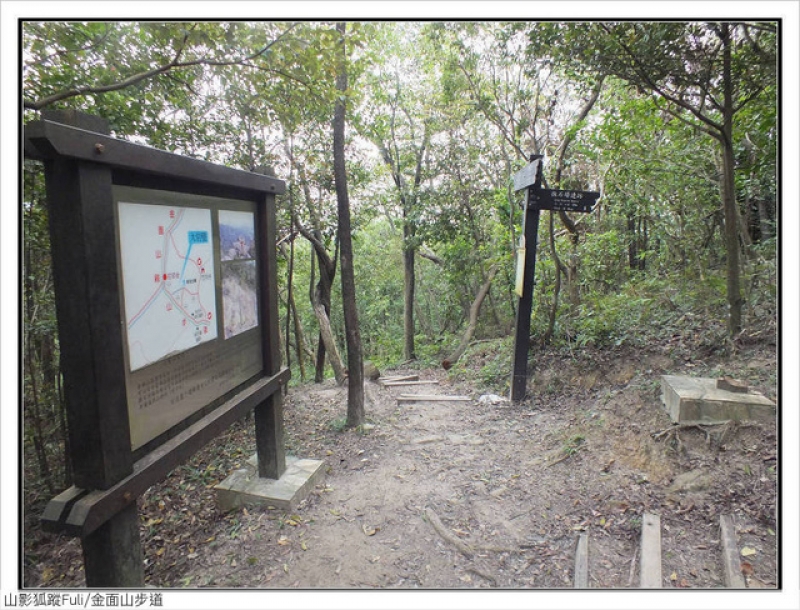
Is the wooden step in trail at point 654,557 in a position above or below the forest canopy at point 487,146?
below

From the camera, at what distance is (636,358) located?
5395mm

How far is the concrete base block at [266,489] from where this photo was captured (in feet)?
11.7

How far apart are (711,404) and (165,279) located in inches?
157

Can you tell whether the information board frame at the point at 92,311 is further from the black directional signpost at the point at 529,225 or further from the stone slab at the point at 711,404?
the black directional signpost at the point at 529,225

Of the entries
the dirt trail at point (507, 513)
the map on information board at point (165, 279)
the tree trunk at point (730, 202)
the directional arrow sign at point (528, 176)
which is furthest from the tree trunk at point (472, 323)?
the map on information board at point (165, 279)

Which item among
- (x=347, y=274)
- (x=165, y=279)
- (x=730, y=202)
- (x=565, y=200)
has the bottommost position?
(x=165, y=279)

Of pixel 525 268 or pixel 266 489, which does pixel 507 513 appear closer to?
pixel 266 489

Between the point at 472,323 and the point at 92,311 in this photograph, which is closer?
the point at 92,311

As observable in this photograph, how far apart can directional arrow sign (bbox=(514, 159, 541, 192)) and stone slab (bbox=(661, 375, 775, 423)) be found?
10.2ft

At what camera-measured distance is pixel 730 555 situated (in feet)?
7.90

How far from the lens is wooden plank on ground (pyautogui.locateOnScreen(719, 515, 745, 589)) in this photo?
90.1 inches

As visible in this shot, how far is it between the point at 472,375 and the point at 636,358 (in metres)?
3.13

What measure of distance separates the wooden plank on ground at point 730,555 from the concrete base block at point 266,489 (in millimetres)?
2901

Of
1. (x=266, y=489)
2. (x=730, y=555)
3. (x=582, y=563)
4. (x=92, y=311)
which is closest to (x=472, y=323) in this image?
(x=266, y=489)
